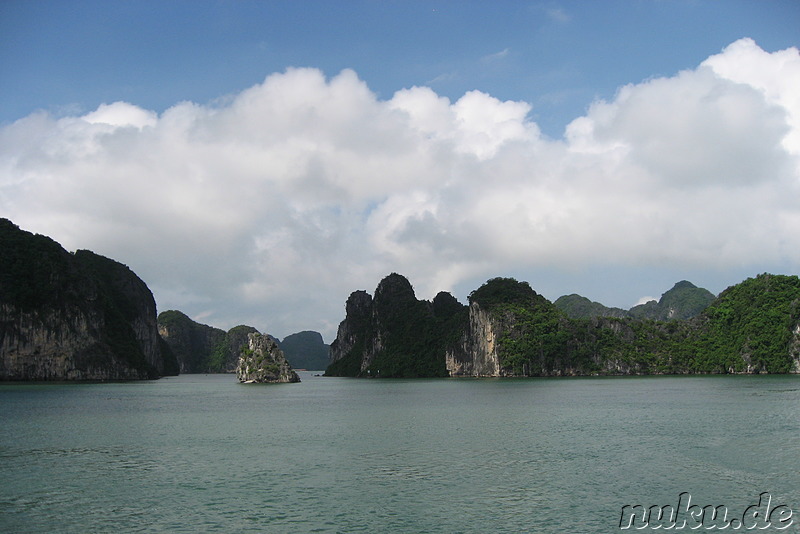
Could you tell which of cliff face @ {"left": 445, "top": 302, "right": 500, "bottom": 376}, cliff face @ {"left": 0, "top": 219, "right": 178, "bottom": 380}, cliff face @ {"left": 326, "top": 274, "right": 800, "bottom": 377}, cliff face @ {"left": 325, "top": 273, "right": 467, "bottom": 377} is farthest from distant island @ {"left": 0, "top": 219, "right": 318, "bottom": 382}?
cliff face @ {"left": 325, "top": 273, "right": 467, "bottom": 377}

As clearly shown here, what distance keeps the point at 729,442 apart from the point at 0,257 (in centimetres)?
11576

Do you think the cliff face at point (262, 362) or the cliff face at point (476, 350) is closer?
the cliff face at point (262, 362)

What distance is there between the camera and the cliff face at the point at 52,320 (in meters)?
109

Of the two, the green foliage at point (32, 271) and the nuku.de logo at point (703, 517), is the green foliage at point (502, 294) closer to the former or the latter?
the green foliage at point (32, 271)

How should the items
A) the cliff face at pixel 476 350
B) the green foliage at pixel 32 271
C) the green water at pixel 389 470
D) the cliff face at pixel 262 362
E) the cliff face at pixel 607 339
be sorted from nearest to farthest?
the green water at pixel 389 470 < the cliff face at pixel 262 362 < the green foliage at pixel 32 271 < the cliff face at pixel 607 339 < the cliff face at pixel 476 350

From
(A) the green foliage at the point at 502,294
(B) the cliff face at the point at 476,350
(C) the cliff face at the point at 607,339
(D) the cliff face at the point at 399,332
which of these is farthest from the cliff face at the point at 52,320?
(A) the green foliage at the point at 502,294

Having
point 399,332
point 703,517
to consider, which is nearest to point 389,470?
point 703,517

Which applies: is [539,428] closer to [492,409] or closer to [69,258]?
[492,409]

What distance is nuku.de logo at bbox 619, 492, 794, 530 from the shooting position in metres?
17.4

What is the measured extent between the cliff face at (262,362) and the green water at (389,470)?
61864mm

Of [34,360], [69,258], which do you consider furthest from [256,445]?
[69,258]

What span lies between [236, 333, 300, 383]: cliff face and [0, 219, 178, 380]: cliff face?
101 ft

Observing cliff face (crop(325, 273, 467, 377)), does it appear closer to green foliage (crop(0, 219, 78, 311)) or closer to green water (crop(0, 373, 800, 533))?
green foliage (crop(0, 219, 78, 311))

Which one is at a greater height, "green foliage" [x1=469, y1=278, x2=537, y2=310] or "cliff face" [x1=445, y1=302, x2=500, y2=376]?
"green foliage" [x1=469, y1=278, x2=537, y2=310]
